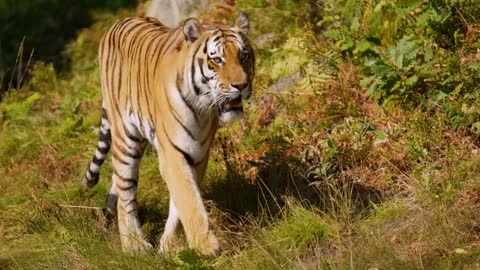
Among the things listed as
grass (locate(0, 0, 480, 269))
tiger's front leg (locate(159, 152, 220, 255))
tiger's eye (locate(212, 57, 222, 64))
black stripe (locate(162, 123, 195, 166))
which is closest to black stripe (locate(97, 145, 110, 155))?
grass (locate(0, 0, 480, 269))

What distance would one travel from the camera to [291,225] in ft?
19.1

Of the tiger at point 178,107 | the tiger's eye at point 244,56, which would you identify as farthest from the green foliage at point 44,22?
the tiger's eye at point 244,56

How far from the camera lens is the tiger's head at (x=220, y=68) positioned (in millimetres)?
5574

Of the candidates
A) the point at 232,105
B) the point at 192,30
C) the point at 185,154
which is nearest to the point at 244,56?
the point at 232,105

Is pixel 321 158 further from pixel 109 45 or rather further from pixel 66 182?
pixel 66 182

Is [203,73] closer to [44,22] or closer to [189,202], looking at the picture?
[189,202]

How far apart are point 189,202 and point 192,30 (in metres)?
1.08

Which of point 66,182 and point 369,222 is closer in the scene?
point 369,222

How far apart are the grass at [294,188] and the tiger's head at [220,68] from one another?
2.76 feet

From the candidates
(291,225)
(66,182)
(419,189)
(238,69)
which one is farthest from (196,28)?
(66,182)

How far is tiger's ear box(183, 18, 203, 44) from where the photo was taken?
19.2 feet

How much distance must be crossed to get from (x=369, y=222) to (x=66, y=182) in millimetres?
3351

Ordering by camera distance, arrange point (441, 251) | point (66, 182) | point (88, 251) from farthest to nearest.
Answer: point (66, 182) → point (88, 251) → point (441, 251)

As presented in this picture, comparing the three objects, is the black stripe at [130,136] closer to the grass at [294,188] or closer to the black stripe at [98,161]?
the grass at [294,188]
